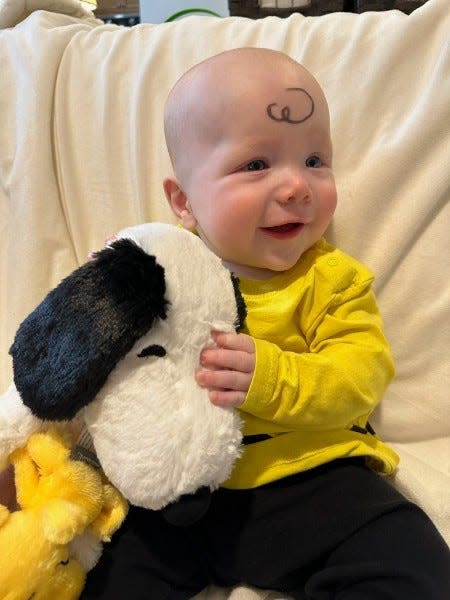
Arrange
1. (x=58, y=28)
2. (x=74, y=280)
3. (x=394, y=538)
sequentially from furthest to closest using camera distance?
(x=58, y=28)
(x=394, y=538)
(x=74, y=280)

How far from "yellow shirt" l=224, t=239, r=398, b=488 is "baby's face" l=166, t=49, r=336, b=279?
0.05 m

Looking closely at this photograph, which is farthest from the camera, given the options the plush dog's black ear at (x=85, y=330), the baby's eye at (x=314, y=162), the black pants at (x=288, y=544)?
the baby's eye at (x=314, y=162)

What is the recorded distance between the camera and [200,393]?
22.8 inches

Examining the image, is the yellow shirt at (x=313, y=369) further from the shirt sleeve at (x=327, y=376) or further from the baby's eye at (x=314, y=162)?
the baby's eye at (x=314, y=162)

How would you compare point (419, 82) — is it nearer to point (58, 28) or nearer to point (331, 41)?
point (331, 41)

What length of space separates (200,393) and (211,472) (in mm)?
78

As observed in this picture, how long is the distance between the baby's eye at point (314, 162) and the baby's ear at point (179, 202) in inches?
7.2

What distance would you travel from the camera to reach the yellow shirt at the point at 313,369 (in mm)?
667

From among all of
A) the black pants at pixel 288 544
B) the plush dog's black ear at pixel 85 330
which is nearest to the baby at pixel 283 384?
the black pants at pixel 288 544

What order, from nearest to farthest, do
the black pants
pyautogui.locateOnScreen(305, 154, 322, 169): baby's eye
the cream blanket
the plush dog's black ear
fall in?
1. the plush dog's black ear
2. the black pants
3. pyautogui.locateOnScreen(305, 154, 322, 169): baby's eye
4. the cream blanket

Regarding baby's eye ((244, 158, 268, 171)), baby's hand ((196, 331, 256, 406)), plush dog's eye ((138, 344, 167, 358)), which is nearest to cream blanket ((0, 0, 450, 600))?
baby's eye ((244, 158, 268, 171))

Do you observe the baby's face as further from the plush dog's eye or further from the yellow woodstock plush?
the yellow woodstock plush

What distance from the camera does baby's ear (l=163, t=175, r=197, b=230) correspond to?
2.77ft

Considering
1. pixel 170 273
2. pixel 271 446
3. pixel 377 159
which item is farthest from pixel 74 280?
pixel 377 159
